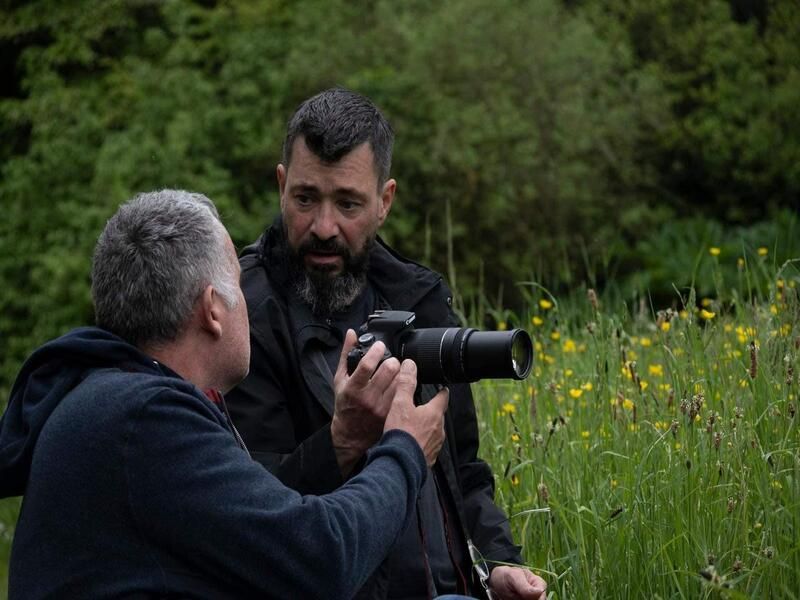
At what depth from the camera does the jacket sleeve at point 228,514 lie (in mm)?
2104

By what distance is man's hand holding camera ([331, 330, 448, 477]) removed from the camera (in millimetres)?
2527

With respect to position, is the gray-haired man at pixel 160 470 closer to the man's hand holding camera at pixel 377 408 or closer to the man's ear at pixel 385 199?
the man's hand holding camera at pixel 377 408

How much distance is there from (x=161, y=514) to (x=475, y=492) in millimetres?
1228

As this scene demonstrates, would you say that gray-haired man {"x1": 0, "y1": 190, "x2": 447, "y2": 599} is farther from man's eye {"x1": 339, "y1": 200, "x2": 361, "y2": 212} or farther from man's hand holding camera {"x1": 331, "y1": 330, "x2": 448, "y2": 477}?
man's eye {"x1": 339, "y1": 200, "x2": 361, "y2": 212}

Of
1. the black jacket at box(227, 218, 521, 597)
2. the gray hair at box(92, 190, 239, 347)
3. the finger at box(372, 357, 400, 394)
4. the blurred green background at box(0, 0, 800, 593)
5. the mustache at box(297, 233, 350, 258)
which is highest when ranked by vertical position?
the gray hair at box(92, 190, 239, 347)

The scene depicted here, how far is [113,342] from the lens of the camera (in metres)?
2.24

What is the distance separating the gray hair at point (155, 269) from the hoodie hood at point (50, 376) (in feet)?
A: 0.18

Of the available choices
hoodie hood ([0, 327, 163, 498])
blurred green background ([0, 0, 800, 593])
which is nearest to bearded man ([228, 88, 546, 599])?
hoodie hood ([0, 327, 163, 498])

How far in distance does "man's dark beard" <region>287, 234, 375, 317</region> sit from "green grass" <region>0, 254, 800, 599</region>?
28.9 inches

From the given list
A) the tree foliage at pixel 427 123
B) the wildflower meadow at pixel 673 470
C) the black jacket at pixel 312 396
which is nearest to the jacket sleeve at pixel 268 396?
the black jacket at pixel 312 396

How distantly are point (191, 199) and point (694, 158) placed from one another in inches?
415

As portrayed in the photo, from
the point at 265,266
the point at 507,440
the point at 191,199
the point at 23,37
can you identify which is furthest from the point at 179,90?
the point at 191,199

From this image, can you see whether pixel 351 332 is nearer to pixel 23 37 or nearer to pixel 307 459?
pixel 307 459

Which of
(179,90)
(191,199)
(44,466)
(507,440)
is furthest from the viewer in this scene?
(179,90)
